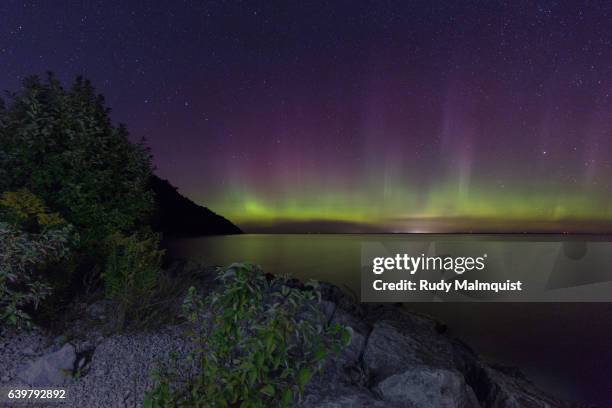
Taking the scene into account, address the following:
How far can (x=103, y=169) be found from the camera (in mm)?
6445

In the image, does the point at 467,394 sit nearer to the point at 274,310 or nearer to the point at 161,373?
the point at 274,310

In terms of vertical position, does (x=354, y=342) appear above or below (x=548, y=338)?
above

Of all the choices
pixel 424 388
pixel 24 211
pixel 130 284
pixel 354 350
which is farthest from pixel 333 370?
pixel 24 211

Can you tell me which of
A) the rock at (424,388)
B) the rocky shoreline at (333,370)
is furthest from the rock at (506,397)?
the rock at (424,388)

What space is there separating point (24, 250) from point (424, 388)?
5262mm

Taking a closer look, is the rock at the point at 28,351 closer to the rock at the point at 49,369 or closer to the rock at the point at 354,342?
the rock at the point at 49,369

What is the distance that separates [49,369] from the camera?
4090 mm

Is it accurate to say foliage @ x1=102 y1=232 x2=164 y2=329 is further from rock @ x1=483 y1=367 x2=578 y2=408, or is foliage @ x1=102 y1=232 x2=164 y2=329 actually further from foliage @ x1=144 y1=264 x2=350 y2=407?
rock @ x1=483 y1=367 x2=578 y2=408

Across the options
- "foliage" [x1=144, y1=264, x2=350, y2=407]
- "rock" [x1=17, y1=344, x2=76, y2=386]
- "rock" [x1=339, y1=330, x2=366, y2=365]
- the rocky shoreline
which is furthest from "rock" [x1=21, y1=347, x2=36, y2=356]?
"rock" [x1=339, y1=330, x2=366, y2=365]

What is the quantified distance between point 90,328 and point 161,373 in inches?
100

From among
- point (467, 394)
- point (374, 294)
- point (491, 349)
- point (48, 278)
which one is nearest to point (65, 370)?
point (48, 278)

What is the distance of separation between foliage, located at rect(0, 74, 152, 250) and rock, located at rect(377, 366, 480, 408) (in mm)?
5404

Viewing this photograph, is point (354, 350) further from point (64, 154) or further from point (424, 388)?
point (64, 154)

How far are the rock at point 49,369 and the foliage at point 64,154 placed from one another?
2.39 meters
